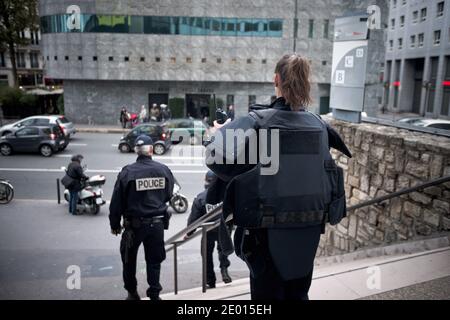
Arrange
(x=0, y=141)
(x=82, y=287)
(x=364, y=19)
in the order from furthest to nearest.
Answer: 1. (x=0, y=141)
2. (x=364, y=19)
3. (x=82, y=287)

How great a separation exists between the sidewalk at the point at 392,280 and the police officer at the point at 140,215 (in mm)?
802

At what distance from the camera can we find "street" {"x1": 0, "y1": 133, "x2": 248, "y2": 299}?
5.80 m

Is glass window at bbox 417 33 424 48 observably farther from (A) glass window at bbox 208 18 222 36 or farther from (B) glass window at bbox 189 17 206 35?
(B) glass window at bbox 189 17 206 35

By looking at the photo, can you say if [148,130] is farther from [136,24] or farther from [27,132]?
[136,24]

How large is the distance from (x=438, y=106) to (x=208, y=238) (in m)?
7.23

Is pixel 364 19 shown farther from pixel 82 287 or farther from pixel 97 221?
pixel 97 221

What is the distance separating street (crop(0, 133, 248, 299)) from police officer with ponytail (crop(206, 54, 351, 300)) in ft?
12.7

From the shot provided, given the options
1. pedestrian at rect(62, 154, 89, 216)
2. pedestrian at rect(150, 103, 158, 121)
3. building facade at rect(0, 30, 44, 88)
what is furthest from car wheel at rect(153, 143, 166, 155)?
building facade at rect(0, 30, 44, 88)

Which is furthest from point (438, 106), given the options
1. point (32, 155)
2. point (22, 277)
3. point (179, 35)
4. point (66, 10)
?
point (66, 10)

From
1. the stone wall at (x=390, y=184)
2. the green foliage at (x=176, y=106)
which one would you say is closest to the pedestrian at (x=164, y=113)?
the green foliage at (x=176, y=106)

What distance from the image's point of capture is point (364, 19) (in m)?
7.27

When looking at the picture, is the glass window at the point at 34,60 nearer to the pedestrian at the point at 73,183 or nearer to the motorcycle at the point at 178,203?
the pedestrian at the point at 73,183

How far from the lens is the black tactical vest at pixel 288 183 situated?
215cm

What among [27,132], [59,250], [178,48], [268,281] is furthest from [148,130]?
[268,281]
